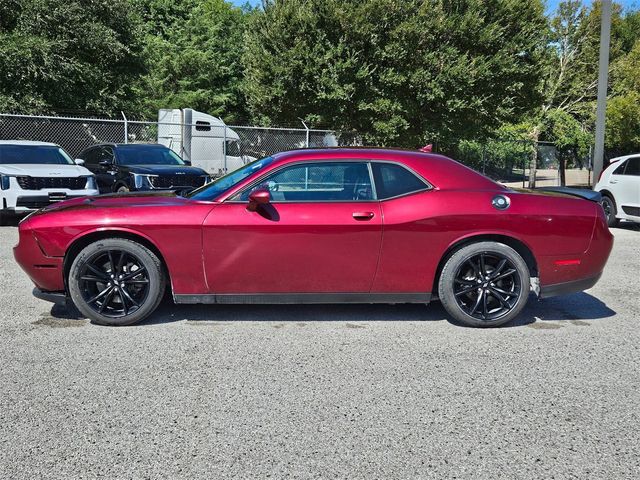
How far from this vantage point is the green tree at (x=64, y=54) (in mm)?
18750

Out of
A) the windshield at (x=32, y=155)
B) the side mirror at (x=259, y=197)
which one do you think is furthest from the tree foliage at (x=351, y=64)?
the side mirror at (x=259, y=197)

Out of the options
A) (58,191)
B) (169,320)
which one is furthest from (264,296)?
(58,191)

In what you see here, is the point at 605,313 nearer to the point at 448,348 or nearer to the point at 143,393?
the point at 448,348

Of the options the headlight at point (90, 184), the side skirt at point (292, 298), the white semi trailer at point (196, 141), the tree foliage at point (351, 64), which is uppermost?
the tree foliage at point (351, 64)

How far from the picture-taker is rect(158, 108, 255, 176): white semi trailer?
753 inches

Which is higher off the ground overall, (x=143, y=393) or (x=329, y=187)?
(x=329, y=187)

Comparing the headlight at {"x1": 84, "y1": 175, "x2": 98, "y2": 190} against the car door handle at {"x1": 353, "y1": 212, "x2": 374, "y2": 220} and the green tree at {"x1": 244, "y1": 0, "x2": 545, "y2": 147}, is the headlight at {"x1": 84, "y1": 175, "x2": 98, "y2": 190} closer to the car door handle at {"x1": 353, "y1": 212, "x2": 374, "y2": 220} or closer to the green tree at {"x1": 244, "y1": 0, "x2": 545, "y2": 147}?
the car door handle at {"x1": 353, "y1": 212, "x2": 374, "y2": 220}

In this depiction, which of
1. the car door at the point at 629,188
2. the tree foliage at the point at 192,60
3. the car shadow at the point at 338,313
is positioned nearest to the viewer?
the car shadow at the point at 338,313

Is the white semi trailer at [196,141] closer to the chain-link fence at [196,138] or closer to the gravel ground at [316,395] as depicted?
the chain-link fence at [196,138]

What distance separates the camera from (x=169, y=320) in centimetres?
511

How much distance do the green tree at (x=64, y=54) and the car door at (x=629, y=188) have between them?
17292 mm

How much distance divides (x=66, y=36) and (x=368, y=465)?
2087 centimetres

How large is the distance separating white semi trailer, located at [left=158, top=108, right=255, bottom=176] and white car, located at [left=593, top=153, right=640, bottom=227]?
11.6 m

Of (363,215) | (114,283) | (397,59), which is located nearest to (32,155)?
(114,283)
